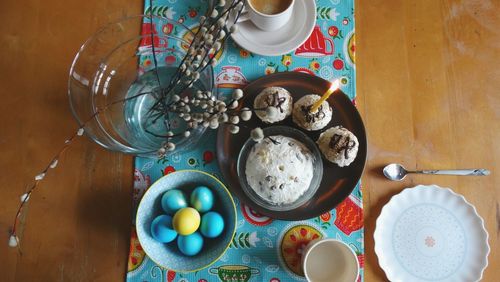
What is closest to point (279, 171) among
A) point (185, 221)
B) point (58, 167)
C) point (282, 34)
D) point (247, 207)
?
point (247, 207)

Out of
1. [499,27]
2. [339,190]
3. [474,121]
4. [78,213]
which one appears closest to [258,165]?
[339,190]

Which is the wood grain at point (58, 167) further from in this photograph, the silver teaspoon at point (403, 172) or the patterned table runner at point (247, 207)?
the silver teaspoon at point (403, 172)

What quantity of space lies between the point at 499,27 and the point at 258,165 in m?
0.77

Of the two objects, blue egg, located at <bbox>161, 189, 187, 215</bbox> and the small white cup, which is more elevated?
blue egg, located at <bbox>161, 189, 187, 215</bbox>

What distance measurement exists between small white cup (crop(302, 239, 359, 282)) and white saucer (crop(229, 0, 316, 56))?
482 mm

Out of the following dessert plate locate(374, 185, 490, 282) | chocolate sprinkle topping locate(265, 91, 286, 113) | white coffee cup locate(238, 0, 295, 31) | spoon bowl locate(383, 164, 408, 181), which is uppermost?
white coffee cup locate(238, 0, 295, 31)

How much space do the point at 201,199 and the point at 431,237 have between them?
1.91 ft

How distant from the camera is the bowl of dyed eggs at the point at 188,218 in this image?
2.76 feet

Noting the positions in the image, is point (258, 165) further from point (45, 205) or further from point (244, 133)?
point (45, 205)

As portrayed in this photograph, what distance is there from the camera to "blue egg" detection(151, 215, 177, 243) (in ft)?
2.74

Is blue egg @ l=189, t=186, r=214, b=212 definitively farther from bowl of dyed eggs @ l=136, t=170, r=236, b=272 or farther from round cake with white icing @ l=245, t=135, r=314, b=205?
round cake with white icing @ l=245, t=135, r=314, b=205

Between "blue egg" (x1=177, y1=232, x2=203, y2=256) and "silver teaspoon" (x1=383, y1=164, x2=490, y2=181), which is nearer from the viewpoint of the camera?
"blue egg" (x1=177, y1=232, x2=203, y2=256)

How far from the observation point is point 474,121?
39.4 inches

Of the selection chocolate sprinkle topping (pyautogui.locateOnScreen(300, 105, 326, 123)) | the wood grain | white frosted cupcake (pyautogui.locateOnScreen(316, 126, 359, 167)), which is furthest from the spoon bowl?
the wood grain
